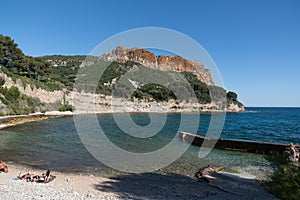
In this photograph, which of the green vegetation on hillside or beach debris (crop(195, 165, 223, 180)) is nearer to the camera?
beach debris (crop(195, 165, 223, 180))

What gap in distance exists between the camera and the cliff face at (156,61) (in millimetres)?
136125

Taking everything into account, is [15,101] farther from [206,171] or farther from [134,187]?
[206,171]

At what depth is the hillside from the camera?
1759 inches

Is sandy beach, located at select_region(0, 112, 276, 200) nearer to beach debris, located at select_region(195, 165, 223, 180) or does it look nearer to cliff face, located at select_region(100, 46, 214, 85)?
beach debris, located at select_region(195, 165, 223, 180)

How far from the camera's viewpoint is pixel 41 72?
63906mm

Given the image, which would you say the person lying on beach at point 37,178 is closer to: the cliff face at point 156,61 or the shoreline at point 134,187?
the shoreline at point 134,187

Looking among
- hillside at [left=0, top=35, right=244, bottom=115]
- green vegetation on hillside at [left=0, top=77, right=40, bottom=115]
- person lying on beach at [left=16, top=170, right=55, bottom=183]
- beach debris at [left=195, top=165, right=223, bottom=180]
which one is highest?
hillside at [left=0, top=35, right=244, bottom=115]

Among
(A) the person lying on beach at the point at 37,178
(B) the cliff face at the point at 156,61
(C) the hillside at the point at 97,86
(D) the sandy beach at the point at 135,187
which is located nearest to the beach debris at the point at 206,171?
(D) the sandy beach at the point at 135,187

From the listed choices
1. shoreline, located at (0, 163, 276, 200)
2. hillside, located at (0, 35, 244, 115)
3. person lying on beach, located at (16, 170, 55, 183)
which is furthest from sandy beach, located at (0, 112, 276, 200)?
hillside, located at (0, 35, 244, 115)

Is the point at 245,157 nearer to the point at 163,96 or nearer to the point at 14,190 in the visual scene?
the point at 14,190

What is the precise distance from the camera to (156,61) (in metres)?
153

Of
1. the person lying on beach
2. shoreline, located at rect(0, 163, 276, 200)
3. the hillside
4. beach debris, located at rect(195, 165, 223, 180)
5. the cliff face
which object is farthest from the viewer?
the cliff face

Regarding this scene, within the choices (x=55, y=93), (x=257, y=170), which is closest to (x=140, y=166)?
(x=257, y=170)

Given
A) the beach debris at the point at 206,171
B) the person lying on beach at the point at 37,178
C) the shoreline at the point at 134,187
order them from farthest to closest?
the beach debris at the point at 206,171 < the person lying on beach at the point at 37,178 < the shoreline at the point at 134,187
